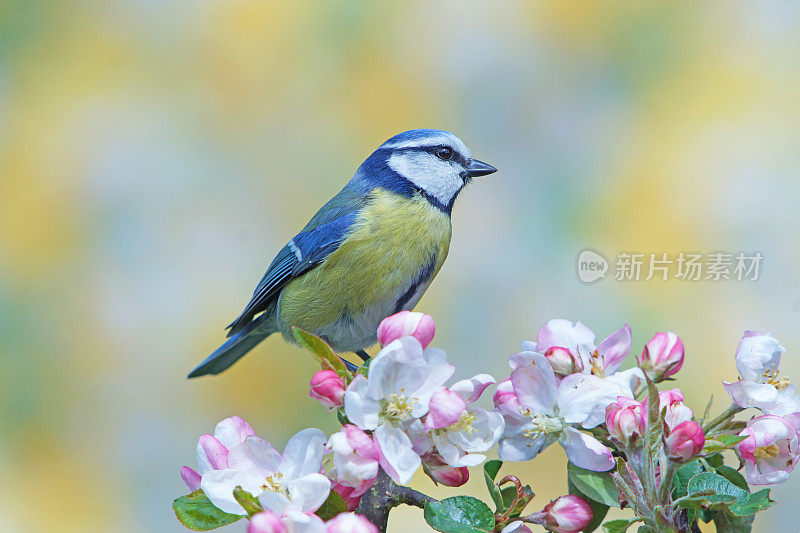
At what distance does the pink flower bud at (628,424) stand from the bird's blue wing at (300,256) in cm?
70

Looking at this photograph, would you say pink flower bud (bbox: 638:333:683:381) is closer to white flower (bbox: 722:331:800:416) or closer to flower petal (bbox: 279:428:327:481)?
white flower (bbox: 722:331:800:416)

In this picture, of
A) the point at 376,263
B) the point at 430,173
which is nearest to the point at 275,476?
the point at 376,263

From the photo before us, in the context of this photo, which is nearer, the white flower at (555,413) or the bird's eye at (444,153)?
the white flower at (555,413)

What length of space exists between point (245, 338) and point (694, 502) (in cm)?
100

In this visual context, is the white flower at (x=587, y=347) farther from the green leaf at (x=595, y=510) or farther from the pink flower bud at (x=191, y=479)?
the pink flower bud at (x=191, y=479)

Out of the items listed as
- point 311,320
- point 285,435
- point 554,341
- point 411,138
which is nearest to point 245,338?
point 311,320

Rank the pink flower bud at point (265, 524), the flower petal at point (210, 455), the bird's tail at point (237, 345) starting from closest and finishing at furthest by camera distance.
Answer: the pink flower bud at point (265, 524)
the flower petal at point (210, 455)
the bird's tail at point (237, 345)

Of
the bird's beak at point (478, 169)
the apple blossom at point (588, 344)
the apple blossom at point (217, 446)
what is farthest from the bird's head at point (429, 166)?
the apple blossom at point (217, 446)

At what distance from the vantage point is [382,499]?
61 cm

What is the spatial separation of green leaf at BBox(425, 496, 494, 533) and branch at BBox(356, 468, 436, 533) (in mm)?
26

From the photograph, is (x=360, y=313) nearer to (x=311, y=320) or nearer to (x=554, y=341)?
(x=311, y=320)

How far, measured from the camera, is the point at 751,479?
23.8 inches

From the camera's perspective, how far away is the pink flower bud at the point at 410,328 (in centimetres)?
59

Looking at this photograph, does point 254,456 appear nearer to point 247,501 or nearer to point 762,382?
point 247,501
